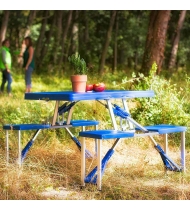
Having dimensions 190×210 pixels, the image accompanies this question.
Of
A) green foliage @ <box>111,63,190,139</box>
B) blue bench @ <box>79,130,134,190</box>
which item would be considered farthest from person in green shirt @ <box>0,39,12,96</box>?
blue bench @ <box>79,130,134,190</box>

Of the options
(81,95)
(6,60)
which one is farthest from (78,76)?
(6,60)

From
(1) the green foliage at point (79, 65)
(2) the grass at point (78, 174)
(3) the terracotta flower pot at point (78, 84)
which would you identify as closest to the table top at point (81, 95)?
(3) the terracotta flower pot at point (78, 84)

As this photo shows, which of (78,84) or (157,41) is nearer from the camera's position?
(78,84)

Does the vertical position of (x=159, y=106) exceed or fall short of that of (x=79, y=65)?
it falls short

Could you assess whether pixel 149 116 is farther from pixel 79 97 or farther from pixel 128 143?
pixel 79 97

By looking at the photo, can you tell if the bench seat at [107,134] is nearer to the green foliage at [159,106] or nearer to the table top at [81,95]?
the table top at [81,95]

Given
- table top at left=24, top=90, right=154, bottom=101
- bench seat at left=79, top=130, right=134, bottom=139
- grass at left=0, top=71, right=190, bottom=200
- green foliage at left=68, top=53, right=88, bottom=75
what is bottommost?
grass at left=0, top=71, right=190, bottom=200

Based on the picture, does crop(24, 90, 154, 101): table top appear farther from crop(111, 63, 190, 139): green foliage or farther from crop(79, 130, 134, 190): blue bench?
crop(111, 63, 190, 139): green foliage

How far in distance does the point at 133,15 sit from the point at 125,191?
34020 mm

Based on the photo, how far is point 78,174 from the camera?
24.2ft

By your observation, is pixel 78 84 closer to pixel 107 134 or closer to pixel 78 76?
pixel 78 76

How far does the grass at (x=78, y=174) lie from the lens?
6504 millimetres

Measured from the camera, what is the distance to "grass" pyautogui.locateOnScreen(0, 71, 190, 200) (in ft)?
21.3

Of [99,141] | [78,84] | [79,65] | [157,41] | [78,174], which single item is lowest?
[78,174]
